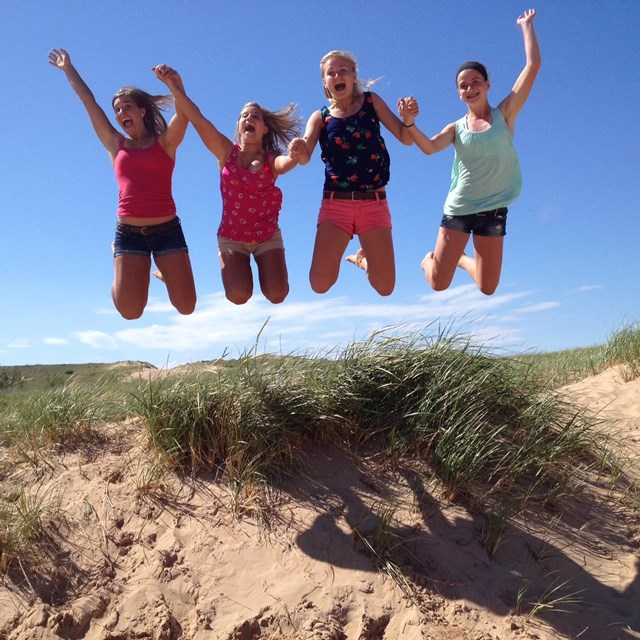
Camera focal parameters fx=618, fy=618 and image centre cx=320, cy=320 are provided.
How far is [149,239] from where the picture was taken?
216 inches

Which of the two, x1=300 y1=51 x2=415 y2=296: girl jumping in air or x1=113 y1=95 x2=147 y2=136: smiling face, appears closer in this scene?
x1=300 y1=51 x2=415 y2=296: girl jumping in air

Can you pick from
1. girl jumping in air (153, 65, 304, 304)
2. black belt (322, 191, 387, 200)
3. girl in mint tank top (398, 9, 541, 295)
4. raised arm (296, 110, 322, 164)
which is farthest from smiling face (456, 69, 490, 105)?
girl jumping in air (153, 65, 304, 304)

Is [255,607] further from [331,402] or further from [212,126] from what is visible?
[212,126]

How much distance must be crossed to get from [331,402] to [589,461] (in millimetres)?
2464

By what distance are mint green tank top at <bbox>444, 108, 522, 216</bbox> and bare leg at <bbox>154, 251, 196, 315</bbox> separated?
2476mm

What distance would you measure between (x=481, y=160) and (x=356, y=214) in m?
1.17

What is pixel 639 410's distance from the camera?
6.86 meters

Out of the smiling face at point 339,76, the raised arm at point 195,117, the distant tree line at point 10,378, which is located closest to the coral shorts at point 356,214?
the smiling face at point 339,76

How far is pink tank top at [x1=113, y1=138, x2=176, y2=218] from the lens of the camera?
5.34 meters

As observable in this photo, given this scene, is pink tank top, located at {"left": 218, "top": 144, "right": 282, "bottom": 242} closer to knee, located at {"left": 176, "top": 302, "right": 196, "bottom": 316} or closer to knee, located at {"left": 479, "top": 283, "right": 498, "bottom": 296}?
knee, located at {"left": 176, "top": 302, "right": 196, "bottom": 316}

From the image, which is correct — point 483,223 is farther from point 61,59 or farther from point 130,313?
point 61,59

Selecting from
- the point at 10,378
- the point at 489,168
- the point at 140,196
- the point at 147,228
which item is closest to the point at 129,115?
the point at 140,196

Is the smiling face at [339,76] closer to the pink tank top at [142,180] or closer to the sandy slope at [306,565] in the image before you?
the pink tank top at [142,180]

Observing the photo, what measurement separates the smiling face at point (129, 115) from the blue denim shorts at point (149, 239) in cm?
85
